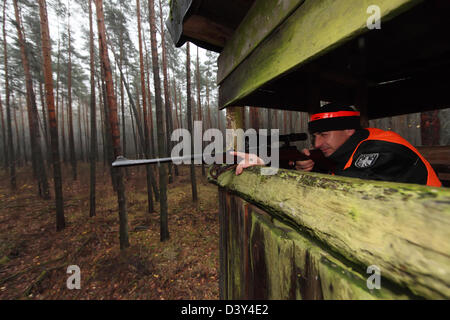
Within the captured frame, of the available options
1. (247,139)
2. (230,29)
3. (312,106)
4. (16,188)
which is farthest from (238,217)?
(16,188)

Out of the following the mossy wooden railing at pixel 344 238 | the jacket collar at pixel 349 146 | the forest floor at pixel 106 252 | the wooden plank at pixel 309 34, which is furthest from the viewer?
the forest floor at pixel 106 252

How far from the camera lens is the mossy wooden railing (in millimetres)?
464

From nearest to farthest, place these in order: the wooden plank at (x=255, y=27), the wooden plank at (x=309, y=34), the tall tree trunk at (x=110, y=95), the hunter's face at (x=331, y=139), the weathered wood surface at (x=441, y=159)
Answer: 1. the wooden plank at (x=309, y=34)
2. the wooden plank at (x=255, y=27)
3. the hunter's face at (x=331, y=139)
4. the weathered wood surface at (x=441, y=159)
5. the tall tree trunk at (x=110, y=95)

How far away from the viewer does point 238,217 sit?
1743mm

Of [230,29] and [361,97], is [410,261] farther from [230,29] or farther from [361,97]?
[361,97]

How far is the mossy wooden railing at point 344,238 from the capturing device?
46 cm

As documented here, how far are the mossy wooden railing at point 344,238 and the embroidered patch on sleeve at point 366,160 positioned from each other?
542 mm

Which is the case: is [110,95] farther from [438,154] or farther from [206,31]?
[438,154]

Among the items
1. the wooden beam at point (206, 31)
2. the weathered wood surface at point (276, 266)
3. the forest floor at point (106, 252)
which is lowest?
the forest floor at point (106, 252)

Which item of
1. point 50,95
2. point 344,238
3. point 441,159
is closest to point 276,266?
point 344,238

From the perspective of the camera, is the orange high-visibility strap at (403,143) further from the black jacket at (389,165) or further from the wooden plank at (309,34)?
the wooden plank at (309,34)

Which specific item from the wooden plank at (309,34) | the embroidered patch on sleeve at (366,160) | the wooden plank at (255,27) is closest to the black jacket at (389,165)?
the embroidered patch on sleeve at (366,160)

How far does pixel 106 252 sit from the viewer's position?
616 centimetres

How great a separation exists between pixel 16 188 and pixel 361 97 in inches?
845
